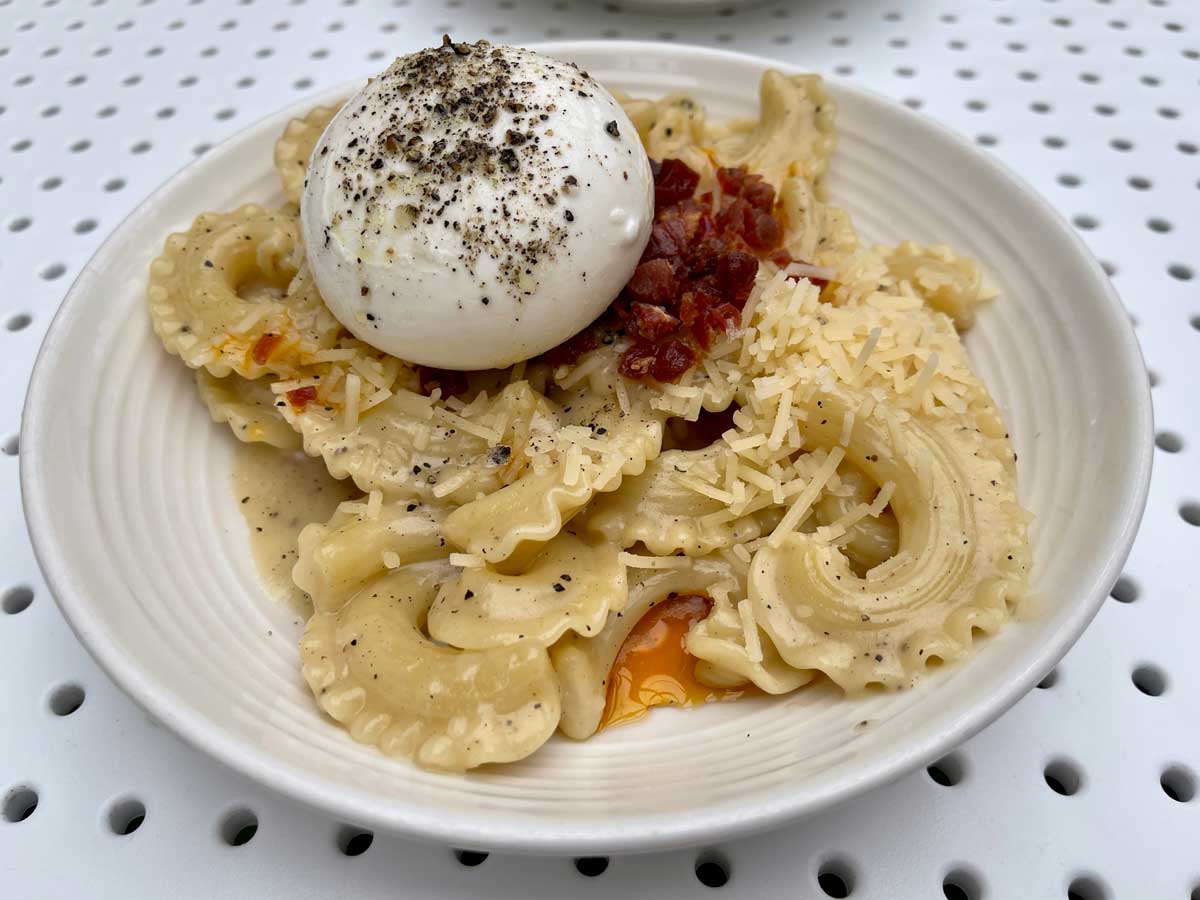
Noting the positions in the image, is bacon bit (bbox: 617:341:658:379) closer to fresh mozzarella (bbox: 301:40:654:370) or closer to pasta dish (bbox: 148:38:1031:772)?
pasta dish (bbox: 148:38:1031:772)

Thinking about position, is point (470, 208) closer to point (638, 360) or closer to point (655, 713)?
point (638, 360)

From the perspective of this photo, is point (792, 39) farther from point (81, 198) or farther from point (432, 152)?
point (81, 198)

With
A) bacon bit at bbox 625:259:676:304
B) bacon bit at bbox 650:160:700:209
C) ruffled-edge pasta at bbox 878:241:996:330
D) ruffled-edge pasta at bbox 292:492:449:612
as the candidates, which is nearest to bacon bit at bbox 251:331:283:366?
ruffled-edge pasta at bbox 292:492:449:612

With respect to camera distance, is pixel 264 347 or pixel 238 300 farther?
pixel 238 300

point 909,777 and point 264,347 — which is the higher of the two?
point 264,347

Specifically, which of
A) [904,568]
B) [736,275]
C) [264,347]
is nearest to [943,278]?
[736,275]

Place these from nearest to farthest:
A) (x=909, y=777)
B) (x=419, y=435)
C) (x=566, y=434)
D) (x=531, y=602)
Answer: (x=909, y=777) → (x=531, y=602) → (x=566, y=434) → (x=419, y=435)

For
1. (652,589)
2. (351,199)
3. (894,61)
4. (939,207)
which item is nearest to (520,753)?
(652,589)
